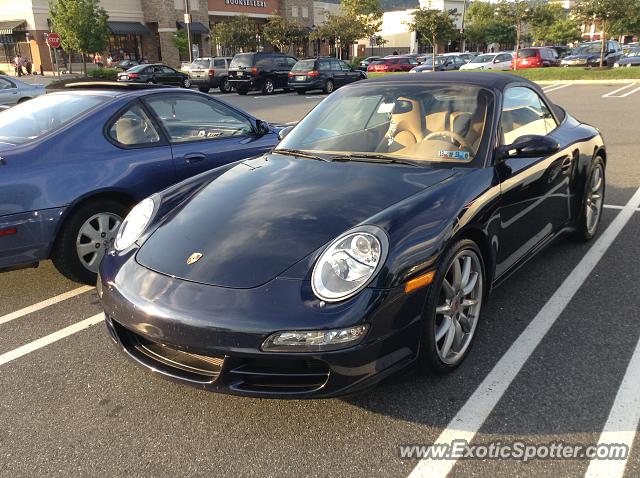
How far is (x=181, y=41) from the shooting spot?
162 feet

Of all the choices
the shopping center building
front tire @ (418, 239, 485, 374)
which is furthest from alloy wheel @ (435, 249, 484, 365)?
the shopping center building

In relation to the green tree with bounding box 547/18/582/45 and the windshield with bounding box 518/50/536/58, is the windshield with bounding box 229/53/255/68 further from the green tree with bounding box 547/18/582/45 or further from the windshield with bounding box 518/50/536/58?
the green tree with bounding box 547/18/582/45

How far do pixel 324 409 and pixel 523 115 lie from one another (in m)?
2.48

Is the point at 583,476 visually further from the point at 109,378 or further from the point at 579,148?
the point at 579,148

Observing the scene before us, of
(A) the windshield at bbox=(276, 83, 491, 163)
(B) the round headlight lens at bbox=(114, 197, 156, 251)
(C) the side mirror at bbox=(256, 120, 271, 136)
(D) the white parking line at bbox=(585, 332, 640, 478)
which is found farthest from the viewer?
(C) the side mirror at bbox=(256, 120, 271, 136)

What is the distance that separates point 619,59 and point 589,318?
31.6 metres

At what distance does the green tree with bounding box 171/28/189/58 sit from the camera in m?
49.5

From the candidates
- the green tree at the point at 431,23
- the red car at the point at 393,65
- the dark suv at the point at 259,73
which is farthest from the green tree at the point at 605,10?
the dark suv at the point at 259,73

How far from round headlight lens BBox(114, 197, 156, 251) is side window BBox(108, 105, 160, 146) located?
1.26m

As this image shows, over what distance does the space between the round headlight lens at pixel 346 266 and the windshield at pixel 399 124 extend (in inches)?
40.9

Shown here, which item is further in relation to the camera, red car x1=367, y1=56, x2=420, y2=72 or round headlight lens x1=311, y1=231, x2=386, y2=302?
red car x1=367, y1=56, x2=420, y2=72

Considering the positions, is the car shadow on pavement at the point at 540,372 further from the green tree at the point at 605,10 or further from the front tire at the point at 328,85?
the green tree at the point at 605,10

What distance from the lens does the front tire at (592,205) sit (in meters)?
4.60

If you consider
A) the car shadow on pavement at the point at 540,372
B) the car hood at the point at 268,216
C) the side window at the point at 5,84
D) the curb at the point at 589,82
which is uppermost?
the side window at the point at 5,84
